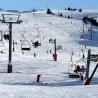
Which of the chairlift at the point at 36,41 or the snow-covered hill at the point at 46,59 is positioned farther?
the chairlift at the point at 36,41

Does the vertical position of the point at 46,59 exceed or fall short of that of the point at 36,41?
it falls short

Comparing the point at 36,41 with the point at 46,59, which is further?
the point at 36,41

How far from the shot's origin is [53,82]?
28.0m

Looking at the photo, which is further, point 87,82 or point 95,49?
point 95,49

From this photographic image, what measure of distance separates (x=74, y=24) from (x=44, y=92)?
9659 cm

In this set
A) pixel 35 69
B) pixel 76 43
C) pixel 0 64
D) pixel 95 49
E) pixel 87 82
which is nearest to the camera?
pixel 87 82

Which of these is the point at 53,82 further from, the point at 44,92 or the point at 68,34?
the point at 68,34

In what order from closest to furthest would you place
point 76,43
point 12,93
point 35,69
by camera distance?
point 12,93, point 35,69, point 76,43

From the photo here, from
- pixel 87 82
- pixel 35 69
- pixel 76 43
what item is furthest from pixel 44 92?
pixel 76 43

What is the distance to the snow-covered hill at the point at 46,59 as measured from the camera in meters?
15.5

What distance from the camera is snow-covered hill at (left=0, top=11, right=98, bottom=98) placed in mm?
15477

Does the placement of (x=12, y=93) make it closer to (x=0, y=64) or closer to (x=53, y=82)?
(x=53, y=82)

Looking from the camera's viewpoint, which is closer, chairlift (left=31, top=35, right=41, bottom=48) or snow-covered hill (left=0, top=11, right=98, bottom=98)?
snow-covered hill (left=0, top=11, right=98, bottom=98)

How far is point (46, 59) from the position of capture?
50.4m
